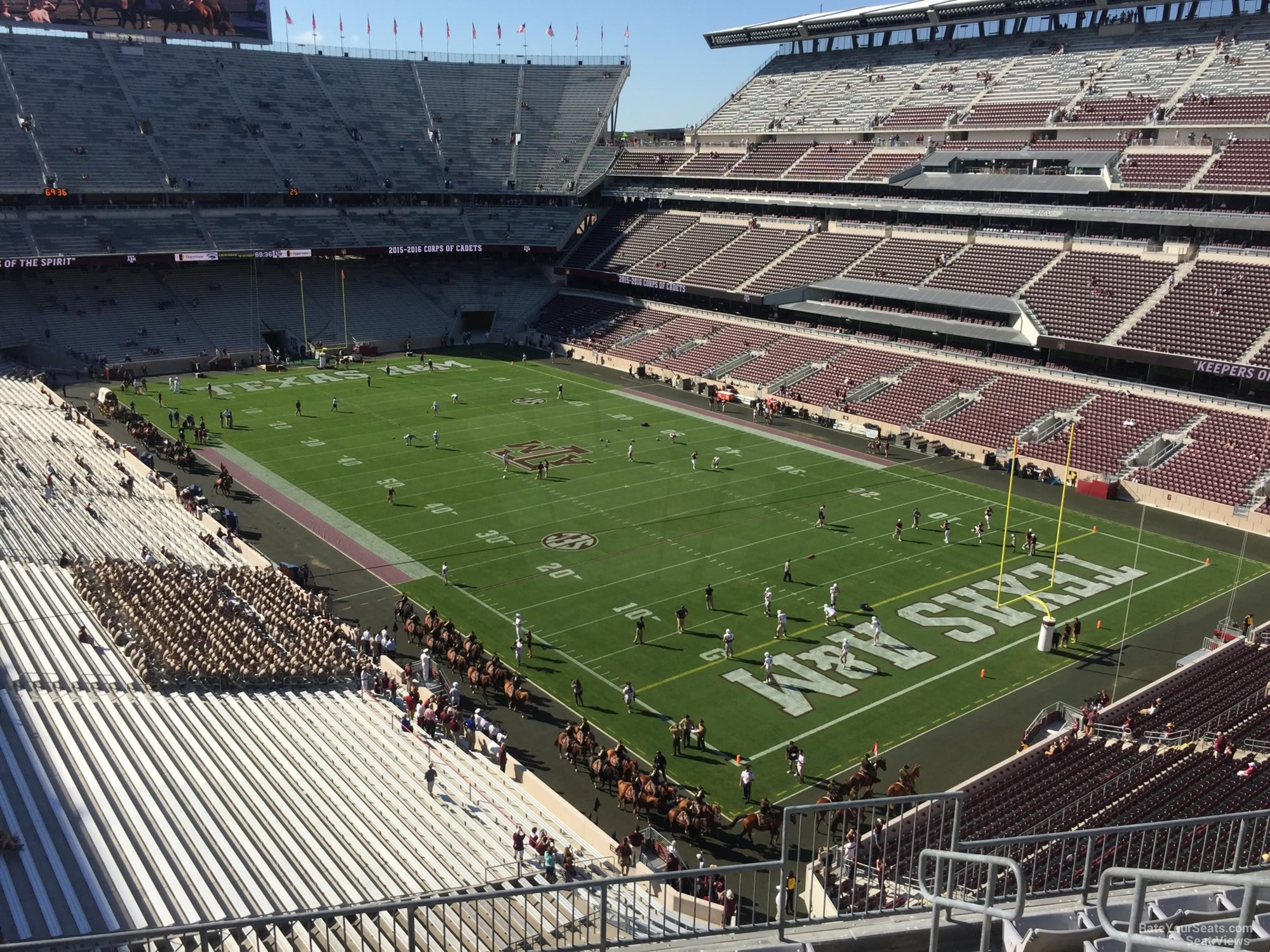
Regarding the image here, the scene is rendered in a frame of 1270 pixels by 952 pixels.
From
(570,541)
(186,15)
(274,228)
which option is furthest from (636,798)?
(186,15)

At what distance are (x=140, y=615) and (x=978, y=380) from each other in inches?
1515

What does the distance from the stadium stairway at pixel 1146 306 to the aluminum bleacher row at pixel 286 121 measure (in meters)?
48.8

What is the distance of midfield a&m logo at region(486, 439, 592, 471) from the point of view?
41719mm

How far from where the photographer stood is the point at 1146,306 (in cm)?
4566

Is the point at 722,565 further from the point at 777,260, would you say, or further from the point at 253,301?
the point at 253,301

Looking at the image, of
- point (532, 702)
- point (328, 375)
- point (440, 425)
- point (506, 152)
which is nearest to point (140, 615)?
point (532, 702)

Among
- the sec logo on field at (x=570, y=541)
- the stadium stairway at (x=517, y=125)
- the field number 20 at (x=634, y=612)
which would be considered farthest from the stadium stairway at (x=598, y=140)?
the field number 20 at (x=634, y=612)

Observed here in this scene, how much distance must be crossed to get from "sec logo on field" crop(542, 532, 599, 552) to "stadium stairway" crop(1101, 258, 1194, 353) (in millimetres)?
26633

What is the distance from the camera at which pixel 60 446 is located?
39.8 m

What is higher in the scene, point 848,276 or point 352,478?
point 848,276

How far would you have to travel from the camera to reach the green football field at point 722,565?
23375mm

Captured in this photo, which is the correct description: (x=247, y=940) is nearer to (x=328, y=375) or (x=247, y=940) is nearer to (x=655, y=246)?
(x=328, y=375)

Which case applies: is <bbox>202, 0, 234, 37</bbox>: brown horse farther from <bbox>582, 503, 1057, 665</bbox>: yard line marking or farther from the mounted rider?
the mounted rider

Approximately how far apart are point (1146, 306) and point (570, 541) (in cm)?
3047
